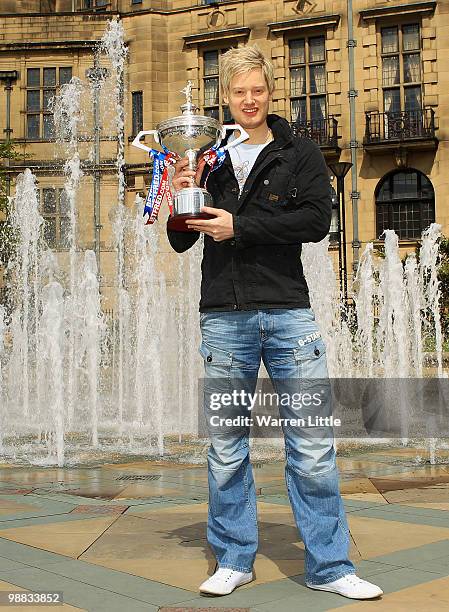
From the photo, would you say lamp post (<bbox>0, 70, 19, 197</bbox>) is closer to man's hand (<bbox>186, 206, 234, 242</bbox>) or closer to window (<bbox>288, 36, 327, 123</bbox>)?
window (<bbox>288, 36, 327, 123</bbox>)

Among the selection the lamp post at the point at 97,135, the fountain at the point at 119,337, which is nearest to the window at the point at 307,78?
the fountain at the point at 119,337

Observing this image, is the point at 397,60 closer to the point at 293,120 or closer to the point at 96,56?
the point at 293,120

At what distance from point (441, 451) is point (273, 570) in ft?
15.4

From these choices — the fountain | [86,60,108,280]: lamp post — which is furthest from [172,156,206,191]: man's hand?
[86,60,108,280]: lamp post

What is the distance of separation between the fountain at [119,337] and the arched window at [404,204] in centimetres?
223

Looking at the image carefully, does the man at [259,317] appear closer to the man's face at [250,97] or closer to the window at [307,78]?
the man's face at [250,97]

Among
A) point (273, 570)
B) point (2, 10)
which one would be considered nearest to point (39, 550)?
point (273, 570)

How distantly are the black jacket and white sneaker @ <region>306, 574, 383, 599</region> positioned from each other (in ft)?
3.23

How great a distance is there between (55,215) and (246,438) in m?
27.7

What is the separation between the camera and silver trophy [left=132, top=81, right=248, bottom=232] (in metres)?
3.07

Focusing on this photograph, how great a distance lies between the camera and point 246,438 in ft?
10.7

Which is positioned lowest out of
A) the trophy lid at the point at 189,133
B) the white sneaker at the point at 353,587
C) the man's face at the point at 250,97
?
the white sneaker at the point at 353,587

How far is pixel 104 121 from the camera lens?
96.0ft

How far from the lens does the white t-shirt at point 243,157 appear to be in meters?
3.30
